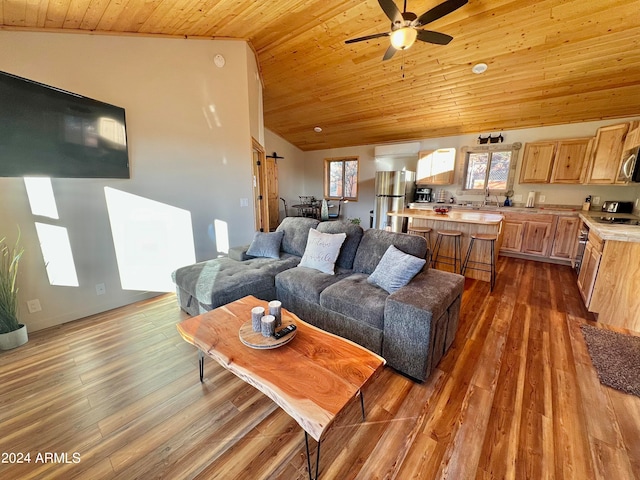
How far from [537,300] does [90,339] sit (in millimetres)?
4890

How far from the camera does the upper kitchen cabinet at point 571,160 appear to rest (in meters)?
4.27

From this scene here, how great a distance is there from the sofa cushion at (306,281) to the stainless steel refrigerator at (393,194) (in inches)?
145

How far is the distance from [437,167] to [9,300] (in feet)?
22.1

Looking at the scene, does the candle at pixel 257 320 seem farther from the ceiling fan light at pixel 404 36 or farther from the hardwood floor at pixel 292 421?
the ceiling fan light at pixel 404 36

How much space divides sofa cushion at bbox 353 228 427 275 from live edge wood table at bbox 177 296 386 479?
1.11 metres

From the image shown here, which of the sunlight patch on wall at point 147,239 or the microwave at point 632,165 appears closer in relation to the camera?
the sunlight patch on wall at point 147,239

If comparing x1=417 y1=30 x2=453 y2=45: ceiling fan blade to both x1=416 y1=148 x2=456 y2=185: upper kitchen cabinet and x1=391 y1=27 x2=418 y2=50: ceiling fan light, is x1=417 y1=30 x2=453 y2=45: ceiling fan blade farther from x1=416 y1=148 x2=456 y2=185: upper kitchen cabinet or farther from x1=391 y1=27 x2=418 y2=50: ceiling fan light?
x1=416 y1=148 x2=456 y2=185: upper kitchen cabinet

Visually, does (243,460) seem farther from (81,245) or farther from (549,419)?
(81,245)

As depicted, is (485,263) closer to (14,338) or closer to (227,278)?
(227,278)

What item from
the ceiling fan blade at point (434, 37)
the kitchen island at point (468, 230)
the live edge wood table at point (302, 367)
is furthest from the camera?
the kitchen island at point (468, 230)

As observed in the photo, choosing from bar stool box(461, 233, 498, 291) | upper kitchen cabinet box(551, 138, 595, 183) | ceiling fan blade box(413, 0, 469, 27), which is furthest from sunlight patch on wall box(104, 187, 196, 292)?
upper kitchen cabinet box(551, 138, 595, 183)

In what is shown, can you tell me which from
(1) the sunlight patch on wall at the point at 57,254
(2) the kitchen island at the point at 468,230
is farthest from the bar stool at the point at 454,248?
(1) the sunlight patch on wall at the point at 57,254

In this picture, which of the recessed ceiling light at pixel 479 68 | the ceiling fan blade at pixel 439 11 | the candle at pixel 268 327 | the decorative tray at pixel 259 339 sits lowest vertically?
the decorative tray at pixel 259 339

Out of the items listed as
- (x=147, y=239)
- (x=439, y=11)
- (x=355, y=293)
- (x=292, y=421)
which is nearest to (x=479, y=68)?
(x=439, y=11)
